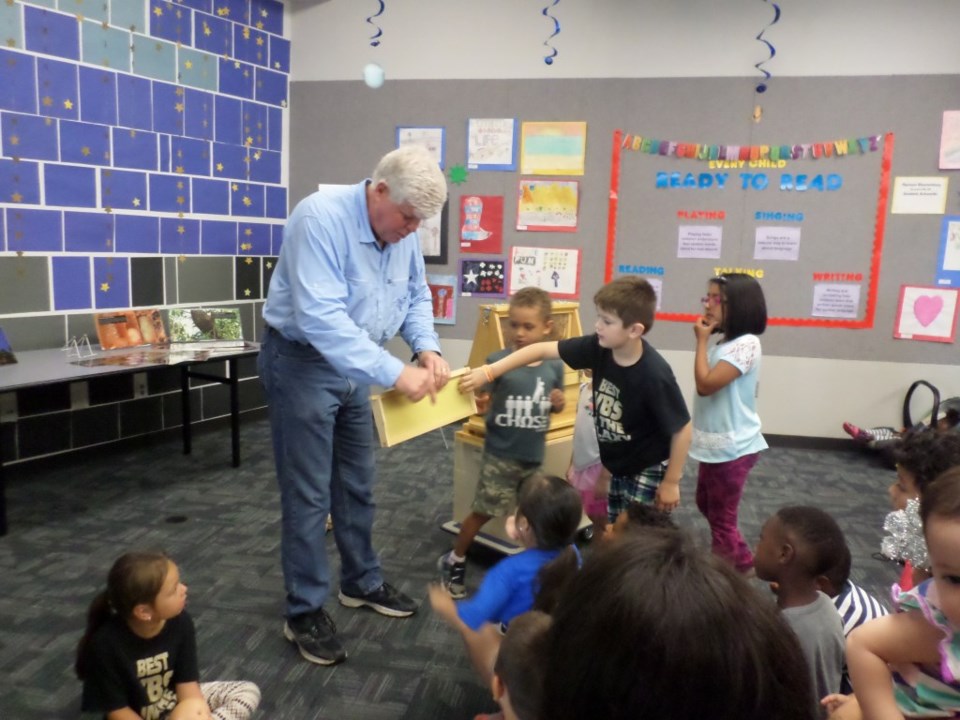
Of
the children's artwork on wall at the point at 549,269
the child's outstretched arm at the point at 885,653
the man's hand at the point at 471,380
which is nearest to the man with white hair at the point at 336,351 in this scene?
the man's hand at the point at 471,380

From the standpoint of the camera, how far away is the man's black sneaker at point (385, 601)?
247 cm

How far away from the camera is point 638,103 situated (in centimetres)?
470

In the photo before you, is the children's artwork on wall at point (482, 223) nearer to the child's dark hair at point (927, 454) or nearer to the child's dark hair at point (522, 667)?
the child's dark hair at point (927, 454)

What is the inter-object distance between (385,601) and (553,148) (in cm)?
336

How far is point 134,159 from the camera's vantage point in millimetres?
4074

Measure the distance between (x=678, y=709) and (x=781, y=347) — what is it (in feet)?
15.1

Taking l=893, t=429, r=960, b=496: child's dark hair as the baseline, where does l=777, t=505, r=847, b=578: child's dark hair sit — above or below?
below

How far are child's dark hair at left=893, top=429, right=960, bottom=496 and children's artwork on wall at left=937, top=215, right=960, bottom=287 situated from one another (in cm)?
316

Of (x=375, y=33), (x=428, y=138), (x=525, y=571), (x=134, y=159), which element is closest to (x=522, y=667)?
(x=525, y=571)

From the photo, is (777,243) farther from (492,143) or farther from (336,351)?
(336,351)

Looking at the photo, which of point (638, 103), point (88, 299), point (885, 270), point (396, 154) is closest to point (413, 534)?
point (396, 154)

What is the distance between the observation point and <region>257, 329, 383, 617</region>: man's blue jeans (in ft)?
6.82

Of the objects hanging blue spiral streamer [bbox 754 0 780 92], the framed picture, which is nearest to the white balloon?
the framed picture

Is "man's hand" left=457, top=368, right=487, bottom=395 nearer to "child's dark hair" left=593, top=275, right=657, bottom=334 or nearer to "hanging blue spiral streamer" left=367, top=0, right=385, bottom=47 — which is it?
"child's dark hair" left=593, top=275, right=657, bottom=334
